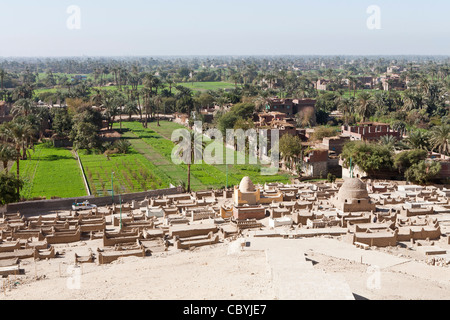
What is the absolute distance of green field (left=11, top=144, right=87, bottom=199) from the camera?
43.6m

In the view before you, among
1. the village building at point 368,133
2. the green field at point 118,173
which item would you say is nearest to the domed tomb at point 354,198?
the green field at point 118,173

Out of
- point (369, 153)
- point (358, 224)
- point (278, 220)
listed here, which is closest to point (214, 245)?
point (278, 220)

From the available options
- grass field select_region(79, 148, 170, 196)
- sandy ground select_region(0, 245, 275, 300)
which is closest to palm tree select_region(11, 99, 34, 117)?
grass field select_region(79, 148, 170, 196)

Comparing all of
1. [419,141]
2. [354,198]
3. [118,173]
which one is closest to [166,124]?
[118,173]

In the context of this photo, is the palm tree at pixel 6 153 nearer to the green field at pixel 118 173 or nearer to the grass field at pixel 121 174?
the green field at pixel 118 173

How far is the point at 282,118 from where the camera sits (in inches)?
2872

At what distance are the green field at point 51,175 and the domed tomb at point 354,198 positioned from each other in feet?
70.9

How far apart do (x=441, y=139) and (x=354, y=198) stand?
1997cm

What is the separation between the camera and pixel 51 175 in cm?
4981

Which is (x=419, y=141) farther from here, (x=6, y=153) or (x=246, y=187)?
(x=6, y=153)

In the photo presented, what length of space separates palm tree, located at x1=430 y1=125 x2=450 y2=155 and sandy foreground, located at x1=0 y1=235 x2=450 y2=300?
28.1 meters

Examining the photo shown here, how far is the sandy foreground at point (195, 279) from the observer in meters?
20.9

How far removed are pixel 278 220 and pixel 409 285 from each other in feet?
37.4
